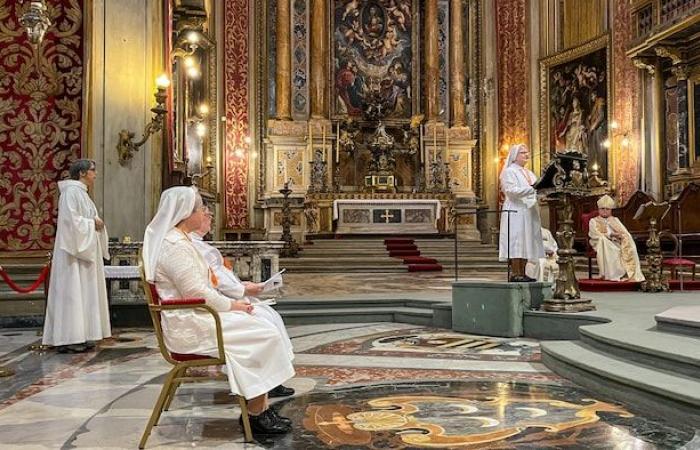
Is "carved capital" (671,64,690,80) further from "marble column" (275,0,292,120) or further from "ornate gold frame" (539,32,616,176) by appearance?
"marble column" (275,0,292,120)

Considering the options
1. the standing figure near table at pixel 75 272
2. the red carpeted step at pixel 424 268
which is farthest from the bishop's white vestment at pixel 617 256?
the standing figure near table at pixel 75 272

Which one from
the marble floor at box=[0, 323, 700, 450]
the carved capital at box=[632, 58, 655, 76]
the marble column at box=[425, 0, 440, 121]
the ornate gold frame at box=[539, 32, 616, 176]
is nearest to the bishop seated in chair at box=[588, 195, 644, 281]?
the marble floor at box=[0, 323, 700, 450]

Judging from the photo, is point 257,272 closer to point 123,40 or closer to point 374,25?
point 123,40

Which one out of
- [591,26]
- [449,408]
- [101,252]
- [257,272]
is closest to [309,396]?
[449,408]

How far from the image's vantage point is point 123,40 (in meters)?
8.54

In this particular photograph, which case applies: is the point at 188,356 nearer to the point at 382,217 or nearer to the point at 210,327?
the point at 210,327

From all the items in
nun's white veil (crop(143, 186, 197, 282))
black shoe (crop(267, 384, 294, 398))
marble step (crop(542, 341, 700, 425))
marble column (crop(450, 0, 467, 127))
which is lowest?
black shoe (crop(267, 384, 294, 398))

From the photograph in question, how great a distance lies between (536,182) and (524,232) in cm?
57

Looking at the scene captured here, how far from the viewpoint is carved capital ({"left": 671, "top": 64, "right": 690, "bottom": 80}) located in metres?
14.3

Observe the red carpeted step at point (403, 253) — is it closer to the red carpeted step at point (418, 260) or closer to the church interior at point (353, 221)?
the church interior at point (353, 221)

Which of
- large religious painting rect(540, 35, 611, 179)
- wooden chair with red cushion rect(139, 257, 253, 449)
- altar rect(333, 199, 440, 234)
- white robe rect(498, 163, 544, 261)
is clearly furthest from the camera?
altar rect(333, 199, 440, 234)

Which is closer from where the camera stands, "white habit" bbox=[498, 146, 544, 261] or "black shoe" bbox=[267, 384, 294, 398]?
"black shoe" bbox=[267, 384, 294, 398]

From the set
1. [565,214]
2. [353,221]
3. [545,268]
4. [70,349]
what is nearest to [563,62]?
[353,221]

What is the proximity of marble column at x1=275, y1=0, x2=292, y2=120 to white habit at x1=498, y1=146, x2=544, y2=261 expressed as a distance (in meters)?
13.5
